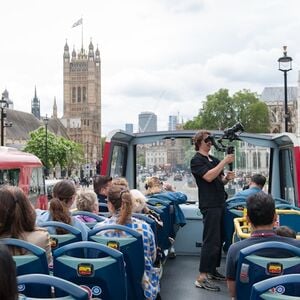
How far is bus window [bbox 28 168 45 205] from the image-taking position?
2586 centimetres

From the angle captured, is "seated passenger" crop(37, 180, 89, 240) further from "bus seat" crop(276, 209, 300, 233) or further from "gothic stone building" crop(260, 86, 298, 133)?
"gothic stone building" crop(260, 86, 298, 133)

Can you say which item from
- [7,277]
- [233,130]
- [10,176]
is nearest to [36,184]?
[10,176]

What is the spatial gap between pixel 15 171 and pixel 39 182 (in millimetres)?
5242

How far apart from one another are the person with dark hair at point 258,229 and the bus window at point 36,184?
2167 centimetres

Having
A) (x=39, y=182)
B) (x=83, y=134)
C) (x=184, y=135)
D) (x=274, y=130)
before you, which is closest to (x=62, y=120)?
(x=83, y=134)

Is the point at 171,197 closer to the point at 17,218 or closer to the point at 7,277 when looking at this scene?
the point at 17,218

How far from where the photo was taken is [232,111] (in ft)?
319

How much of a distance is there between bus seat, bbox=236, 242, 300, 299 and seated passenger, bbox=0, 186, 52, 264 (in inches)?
59.8

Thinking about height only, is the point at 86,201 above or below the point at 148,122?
below

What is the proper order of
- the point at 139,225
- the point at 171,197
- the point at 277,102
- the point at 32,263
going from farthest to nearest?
the point at 277,102
the point at 171,197
the point at 139,225
the point at 32,263

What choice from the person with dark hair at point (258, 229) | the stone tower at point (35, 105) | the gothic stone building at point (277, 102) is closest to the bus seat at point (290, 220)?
the person with dark hair at point (258, 229)

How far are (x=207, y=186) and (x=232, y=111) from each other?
91.6 m

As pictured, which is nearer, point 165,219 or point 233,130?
point 165,219

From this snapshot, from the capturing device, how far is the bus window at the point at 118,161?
10.5 m
